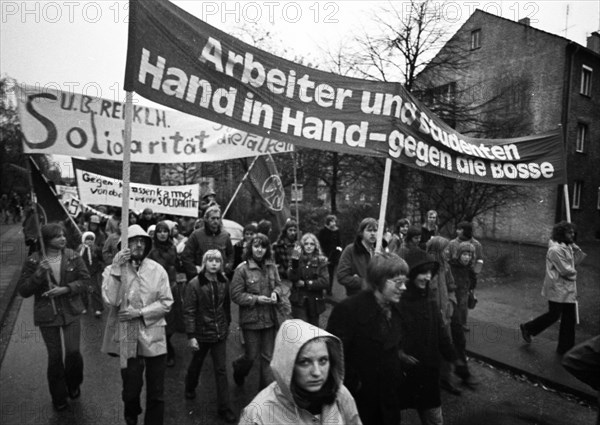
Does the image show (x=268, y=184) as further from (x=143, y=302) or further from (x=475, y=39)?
(x=475, y=39)

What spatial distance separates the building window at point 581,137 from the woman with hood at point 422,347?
20393 mm

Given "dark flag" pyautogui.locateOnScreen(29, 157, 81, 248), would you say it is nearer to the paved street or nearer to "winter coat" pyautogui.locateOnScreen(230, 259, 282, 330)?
the paved street

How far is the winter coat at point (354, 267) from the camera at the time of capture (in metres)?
4.79

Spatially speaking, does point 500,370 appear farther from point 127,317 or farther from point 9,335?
point 9,335

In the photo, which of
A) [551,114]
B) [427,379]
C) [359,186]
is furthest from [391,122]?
[551,114]

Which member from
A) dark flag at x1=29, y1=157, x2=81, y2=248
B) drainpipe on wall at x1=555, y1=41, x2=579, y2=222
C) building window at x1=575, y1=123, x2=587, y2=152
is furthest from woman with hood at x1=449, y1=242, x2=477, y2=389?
building window at x1=575, y1=123, x2=587, y2=152

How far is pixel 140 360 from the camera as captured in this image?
Result: 3389 millimetres

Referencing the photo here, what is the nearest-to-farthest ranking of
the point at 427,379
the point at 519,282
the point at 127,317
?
the point at 427,379 → the point at 127,317 → the point at 519,282

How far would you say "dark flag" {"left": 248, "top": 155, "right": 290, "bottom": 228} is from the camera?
8.39 metres

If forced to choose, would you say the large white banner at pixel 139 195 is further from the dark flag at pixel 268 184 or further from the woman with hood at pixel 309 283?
the woman with hood at pixel 309 283

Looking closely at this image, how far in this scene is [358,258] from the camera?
5.00m

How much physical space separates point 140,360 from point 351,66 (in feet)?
37.9

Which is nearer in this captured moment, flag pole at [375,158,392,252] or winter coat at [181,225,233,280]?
flag pole at [375,158,392,252]

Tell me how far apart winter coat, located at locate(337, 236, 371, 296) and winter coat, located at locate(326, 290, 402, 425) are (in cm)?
199
